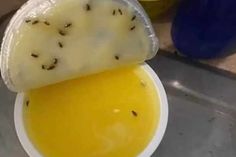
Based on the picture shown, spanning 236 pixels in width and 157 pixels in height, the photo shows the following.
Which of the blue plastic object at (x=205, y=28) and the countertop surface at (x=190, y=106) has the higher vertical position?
the blue plastic object at (x=205, y=28)

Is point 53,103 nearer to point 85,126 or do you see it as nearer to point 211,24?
point 85,126

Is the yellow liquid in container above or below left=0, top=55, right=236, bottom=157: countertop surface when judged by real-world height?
above

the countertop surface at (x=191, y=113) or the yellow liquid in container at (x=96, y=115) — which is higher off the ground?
the yellow liquid in container at (x=96, y=115)

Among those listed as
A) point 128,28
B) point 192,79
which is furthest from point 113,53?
point 192,79

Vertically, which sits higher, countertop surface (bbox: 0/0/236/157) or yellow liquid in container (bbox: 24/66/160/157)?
yellow liquid in container (bbox: 24/66/160/157)
